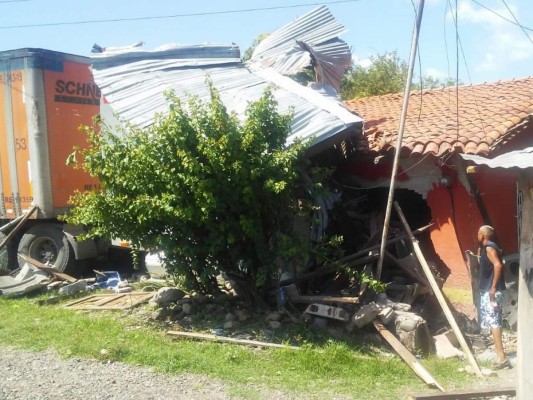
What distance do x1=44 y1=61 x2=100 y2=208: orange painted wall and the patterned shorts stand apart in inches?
290

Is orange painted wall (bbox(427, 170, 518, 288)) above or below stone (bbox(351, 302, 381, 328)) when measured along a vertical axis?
above

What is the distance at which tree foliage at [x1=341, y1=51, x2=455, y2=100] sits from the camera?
2484 centimetres

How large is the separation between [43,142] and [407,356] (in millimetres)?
7269

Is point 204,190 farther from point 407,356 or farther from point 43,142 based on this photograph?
point 43,142

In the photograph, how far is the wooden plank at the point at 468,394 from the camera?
18.3ft

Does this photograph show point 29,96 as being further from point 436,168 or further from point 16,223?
point 436,168

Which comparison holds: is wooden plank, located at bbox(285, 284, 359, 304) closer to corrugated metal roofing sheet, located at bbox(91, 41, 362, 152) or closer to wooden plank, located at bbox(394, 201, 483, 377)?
wooden plank, located at bbox(394, 201, 483, 377)

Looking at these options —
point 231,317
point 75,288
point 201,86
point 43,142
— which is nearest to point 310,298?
point 231,317

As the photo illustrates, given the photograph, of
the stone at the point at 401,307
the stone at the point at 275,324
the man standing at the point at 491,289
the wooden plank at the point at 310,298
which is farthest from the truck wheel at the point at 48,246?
the man standing at the point at 491,289

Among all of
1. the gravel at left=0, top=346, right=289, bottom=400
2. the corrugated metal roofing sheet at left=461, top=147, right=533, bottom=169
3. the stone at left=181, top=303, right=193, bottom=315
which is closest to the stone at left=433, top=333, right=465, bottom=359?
the gravel at left=0, top=346, right=289, bottom=400

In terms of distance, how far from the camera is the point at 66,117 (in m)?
11.3

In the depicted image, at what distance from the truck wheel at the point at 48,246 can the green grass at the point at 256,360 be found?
3198mm

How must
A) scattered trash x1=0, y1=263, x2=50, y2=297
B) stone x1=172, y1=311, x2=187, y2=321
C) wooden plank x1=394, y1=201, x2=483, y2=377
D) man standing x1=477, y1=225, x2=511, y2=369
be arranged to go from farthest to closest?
scattered trash x1=0, y1=263, x2=50, y2=297, stone x1=172, y1=311, x2=187, y2=321, man standing x1=477, y1=225, x2=511, y2=369, wooden plank x1=394, y1=201, x2=483, y2=377

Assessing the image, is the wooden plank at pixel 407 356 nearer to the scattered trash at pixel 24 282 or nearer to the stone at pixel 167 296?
the stone at pixel 167 296
